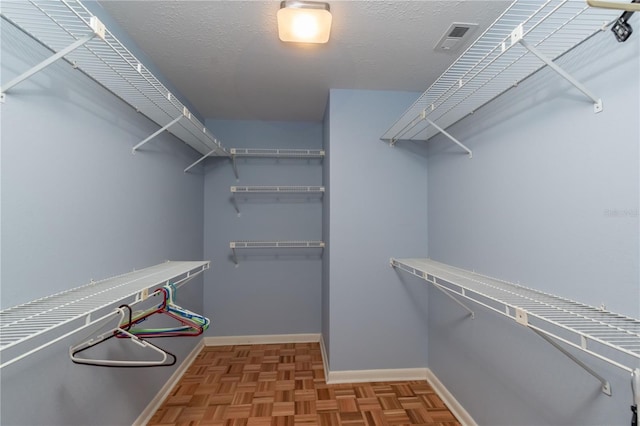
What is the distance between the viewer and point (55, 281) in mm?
1125

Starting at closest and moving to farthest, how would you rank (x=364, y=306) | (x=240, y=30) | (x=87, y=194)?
(x=87, y=194) < (x=240, y=30) < (x=364, y=306)

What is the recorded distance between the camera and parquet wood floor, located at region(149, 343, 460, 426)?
6.01 ft

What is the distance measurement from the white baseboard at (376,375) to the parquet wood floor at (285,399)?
1.7 inches

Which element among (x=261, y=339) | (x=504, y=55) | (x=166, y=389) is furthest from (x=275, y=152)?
(x=166, y=389)

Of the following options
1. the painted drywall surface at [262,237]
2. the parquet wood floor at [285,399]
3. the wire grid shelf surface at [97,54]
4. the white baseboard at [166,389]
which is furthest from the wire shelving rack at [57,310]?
the painted drywall surface at [262,237]

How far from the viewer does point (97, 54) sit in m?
1.07

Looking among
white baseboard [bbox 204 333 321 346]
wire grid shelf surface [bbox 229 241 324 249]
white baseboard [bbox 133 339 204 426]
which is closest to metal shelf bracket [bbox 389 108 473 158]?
wire grid shelf surface [bbox 229 241 324 249]

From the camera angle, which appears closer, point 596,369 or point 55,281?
point 596,369

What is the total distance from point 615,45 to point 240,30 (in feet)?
5.40

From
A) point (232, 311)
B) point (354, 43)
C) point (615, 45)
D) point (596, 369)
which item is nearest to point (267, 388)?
point (232, 311)

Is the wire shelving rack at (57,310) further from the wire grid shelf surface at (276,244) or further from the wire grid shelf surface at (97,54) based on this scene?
the wire grid shelf surface at (276,244)

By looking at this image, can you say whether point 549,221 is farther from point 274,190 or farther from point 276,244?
point 274,190

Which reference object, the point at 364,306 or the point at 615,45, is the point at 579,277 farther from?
the point at 364,306

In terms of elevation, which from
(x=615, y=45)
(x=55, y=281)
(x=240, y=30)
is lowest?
(x=55, y=281)
